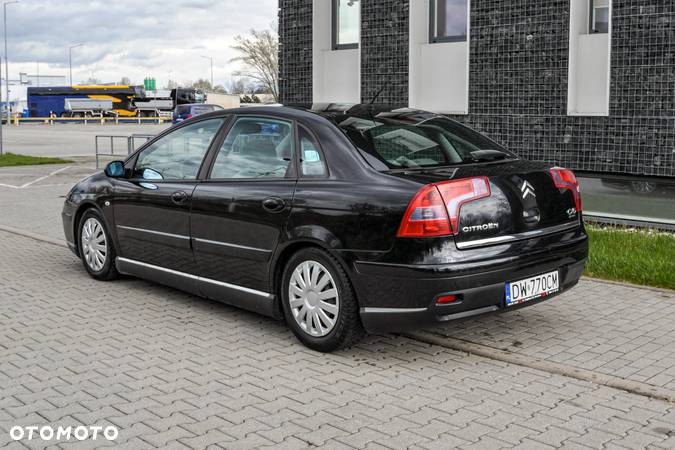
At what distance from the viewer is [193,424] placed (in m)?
4.21

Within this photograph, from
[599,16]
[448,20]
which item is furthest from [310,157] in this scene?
[448,20]

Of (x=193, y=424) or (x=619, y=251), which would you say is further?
(x=619, y=251)

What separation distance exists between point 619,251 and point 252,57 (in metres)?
47.1

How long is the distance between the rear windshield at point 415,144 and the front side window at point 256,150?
46 cm

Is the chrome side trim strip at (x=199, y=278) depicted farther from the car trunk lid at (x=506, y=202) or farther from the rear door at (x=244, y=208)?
the car trunk lid at (x=506, y=202)

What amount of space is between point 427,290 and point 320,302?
0.80 meters

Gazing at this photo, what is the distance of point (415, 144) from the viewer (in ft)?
18.8

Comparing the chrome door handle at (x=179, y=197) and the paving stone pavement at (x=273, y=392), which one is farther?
the chrome door handle at (x=179, y=197)

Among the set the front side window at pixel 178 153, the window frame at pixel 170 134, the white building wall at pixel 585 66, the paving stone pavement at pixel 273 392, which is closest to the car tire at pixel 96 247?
the window frame at pixel 170 134

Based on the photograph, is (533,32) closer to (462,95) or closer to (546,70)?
(546,70)

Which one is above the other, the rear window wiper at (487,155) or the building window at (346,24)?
the building window at (346,24)

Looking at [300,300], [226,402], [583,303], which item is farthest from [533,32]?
[226,402]

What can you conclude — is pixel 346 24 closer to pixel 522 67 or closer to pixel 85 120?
pixel 522 67

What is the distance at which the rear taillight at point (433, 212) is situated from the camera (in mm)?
4910
